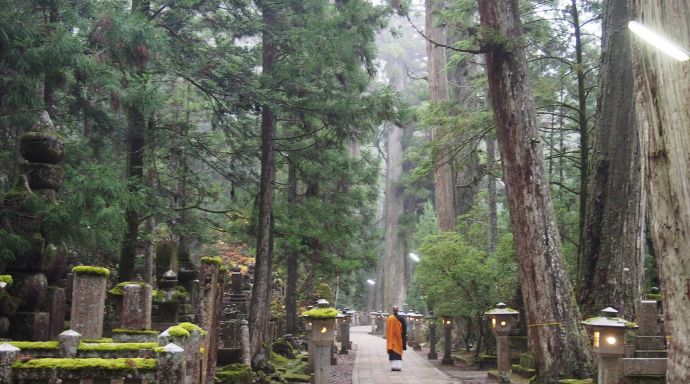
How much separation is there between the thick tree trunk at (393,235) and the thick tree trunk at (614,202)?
897 inches

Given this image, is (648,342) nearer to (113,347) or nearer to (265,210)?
(265,210)

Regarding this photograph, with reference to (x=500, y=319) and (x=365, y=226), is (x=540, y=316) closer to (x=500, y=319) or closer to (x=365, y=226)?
(x=500, y=319)

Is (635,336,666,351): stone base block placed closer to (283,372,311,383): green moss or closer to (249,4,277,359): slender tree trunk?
(283,372,311,383): green moss

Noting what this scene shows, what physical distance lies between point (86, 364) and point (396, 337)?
1106 cm

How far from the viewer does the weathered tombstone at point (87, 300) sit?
8.36m

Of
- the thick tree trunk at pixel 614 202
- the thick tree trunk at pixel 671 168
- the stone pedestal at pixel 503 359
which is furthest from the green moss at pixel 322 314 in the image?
the thick tree trunk at pixel 671 168

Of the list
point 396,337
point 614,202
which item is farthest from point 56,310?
point 614,202

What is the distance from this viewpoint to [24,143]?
36.1 ft

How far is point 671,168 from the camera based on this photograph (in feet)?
15.3

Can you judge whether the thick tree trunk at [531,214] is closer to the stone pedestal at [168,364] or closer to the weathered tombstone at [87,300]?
the weathered tombstone at [87,300]

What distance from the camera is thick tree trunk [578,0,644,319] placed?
11.9m

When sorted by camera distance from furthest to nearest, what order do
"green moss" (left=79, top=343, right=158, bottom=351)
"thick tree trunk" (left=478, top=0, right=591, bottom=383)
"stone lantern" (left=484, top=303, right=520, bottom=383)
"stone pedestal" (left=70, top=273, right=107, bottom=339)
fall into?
"stone lantern" (left=484, top=303, right=520, bottom=383), "thick tree trunk" (left=478, top=0, right=591, bottom=383), "stone pedestal" (left=70, top=273, right=107, bottom=339), "green moss" (left=79, top=343, right=158, bottom=351)

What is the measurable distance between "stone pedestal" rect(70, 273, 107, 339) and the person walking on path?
849cm

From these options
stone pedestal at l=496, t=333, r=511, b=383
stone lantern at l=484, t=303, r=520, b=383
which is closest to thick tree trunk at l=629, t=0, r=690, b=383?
stone lantern at l=484, t=303, r=520, b=383
